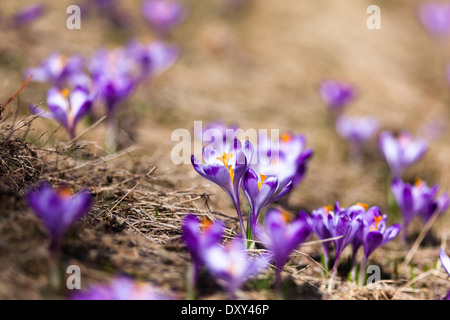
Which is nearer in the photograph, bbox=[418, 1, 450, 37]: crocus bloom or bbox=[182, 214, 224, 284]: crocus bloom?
bbox=[182, 214, 224, 284]: crocus bloom

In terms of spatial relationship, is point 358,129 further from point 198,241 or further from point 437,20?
point 437,20

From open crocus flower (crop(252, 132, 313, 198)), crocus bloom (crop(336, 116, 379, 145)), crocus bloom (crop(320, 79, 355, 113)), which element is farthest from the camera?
crocus bloom (crop(320, 79, 355, 113))

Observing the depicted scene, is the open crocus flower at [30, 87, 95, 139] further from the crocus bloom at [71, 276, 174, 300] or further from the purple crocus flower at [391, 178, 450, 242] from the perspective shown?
the purple crocus flower at [391, 178, 450, 242]

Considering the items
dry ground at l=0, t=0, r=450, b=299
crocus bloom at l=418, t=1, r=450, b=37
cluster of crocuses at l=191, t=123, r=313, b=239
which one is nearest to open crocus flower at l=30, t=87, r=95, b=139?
dry ground at l=0, t=0, r=450, b=299

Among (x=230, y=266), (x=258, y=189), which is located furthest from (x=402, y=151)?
(x=230, y=266)

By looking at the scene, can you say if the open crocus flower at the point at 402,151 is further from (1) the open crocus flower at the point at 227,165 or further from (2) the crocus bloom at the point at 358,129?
(1) the open crocus flower at the point at 227,165
